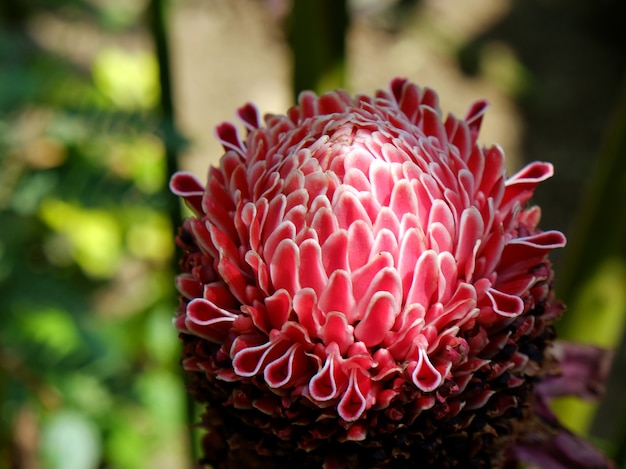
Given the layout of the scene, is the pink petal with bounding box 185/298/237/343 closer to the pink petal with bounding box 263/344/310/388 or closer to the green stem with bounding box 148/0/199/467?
the pink petal with bounding box 263/344/310/388

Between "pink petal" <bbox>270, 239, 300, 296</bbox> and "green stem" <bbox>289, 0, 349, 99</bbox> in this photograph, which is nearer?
"pink petal" <bbox>270, 239, 300, 296</bbox>

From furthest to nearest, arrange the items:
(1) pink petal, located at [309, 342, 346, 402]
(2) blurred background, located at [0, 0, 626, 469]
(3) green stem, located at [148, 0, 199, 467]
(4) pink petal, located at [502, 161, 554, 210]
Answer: (2) blurred background, located at [0, 0, 626, 469], (3) green stem, located at [148, 0, 199, 467], (4) pink petal, located at [502, 161, 554, 210], (1) pink petal, located at [309, 342, 346, 402]

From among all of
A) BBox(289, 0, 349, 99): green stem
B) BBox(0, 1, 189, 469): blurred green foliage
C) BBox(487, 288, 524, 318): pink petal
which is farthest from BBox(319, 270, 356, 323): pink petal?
BBox(0, 1, 189, 469): blurred green foliage

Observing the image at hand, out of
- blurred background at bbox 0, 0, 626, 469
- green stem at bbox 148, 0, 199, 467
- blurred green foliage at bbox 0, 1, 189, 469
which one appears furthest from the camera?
blurred green foliage at bbox 0, 1, 189, 469

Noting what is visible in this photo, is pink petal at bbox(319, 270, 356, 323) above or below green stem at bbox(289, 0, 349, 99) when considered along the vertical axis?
below

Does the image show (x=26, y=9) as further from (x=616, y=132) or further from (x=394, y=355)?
(x=394, y=355)

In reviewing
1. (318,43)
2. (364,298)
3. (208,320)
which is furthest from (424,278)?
(318,43)

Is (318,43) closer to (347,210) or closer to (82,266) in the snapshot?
(347,210)
